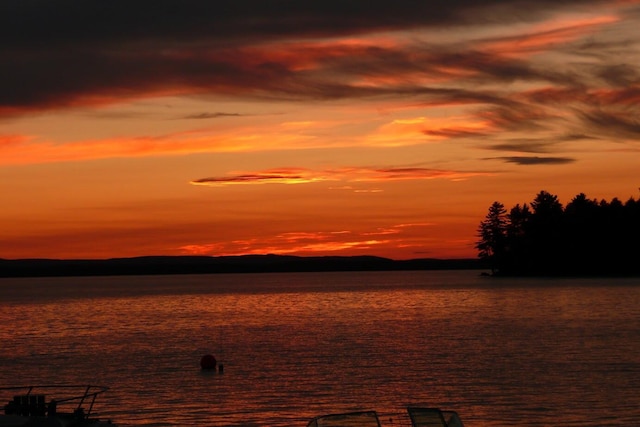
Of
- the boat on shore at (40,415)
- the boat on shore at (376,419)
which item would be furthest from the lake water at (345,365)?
the boat on shore at (40,415)

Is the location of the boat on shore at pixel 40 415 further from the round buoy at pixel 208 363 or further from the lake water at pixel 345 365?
the round buoy at pixel 208 363

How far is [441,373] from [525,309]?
8029 cm

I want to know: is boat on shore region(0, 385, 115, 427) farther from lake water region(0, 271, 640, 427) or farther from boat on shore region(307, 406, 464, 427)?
lake water region(0, 271, 640, 427)

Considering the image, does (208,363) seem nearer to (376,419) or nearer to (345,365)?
(345,365)

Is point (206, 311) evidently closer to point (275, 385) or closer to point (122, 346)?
point (122, 346)

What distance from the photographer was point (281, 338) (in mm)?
93000

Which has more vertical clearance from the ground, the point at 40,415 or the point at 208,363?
the point at 40,415

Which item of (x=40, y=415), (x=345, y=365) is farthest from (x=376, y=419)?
(x=345, y=365)

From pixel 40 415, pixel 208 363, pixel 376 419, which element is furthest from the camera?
pixel 208 363

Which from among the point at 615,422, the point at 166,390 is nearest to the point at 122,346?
Result: the point at 166,390

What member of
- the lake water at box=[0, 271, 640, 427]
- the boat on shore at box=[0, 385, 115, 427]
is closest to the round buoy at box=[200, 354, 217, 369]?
the lake water at box=[0, 271, 640, 427]

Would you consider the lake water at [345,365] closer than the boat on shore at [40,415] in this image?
No

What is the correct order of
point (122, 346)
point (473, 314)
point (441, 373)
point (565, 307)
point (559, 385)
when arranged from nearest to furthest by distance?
1. point (559, 385)
2. point (441, 373)
3. point (122, 346)
4. point (473, 314)
5. point (565, 307)

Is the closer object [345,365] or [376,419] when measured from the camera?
[376,419]
